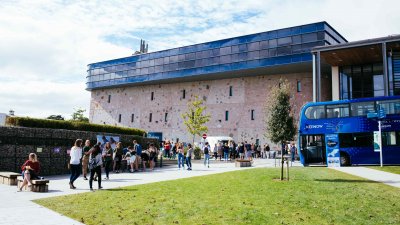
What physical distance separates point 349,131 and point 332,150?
1482 mm

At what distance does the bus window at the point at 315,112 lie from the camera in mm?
19706

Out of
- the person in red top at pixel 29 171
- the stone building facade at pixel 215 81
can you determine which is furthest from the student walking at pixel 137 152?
the stone building facade at pixel 215 81

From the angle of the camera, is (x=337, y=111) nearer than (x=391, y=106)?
No

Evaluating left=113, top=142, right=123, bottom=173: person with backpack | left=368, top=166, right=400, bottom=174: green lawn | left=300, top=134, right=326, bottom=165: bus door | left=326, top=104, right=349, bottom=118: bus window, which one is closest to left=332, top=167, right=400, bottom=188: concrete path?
left=368, top=166, right=400, bottom=174: green lawn

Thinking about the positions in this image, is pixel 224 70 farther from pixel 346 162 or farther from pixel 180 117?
pixel 346 162

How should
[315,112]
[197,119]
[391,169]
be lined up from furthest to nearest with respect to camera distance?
[197,119]
[315,112]
[391,169]

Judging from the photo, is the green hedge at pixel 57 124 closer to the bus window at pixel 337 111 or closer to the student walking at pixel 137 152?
the student walking at pixel 137 152

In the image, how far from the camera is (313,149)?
20.1 meters

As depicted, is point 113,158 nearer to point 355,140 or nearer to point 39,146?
point 39,146

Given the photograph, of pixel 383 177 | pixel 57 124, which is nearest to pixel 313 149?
pixel 383 177

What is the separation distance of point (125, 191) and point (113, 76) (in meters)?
46.5

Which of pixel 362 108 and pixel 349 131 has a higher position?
pixel 362 108

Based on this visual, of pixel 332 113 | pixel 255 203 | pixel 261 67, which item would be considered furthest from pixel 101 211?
pixel 261 67

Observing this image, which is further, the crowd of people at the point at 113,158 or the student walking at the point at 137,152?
the student walking at the point at 137,152
